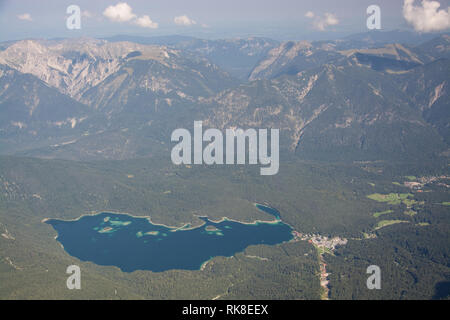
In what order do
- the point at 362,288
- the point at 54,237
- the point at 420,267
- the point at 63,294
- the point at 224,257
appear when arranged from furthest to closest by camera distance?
the point at 54,237, the point at 224,257, the point at 420,267, the point at 362,288, the point at 63,294

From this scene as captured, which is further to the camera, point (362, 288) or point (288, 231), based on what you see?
point (288, 231)

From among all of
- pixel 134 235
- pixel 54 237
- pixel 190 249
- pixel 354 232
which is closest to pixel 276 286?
pixel 190 249

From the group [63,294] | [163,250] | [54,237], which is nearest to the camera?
[63,294]

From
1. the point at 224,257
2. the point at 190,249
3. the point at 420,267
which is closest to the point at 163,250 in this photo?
the point at 190,249

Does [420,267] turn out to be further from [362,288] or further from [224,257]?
[224,257]

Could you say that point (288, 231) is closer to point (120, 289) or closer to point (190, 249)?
point (190, 249)
